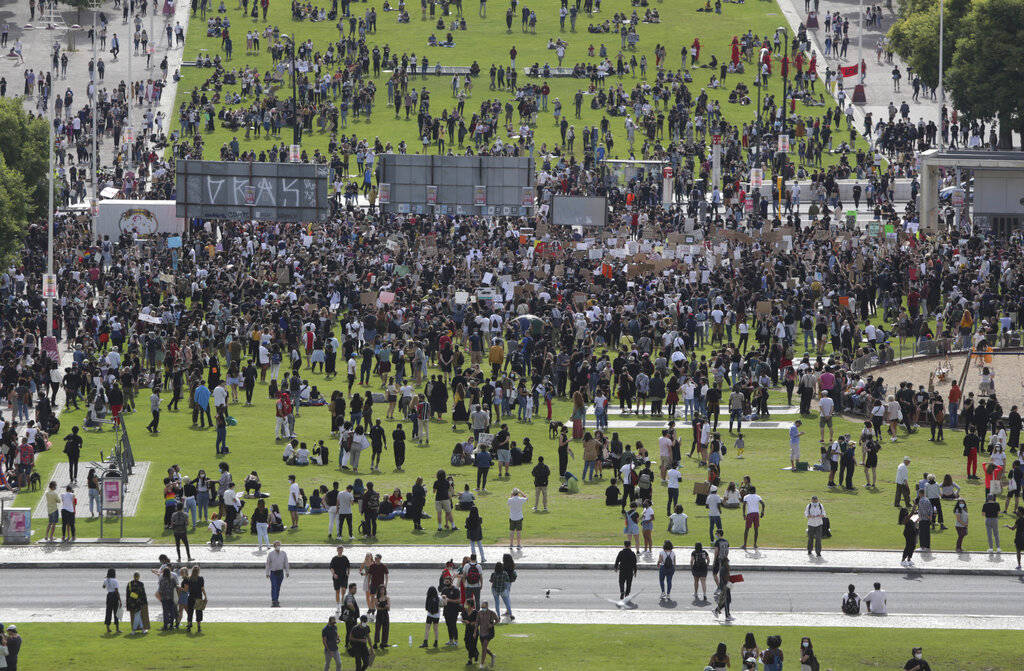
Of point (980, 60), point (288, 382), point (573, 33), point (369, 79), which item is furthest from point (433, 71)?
point (288, 382)

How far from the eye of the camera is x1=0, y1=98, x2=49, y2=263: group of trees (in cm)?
5909

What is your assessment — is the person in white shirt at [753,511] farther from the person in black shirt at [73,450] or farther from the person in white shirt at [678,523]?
the person in black shirt at [73,450]

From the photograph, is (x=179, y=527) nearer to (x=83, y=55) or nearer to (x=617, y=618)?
(x=617, y=618)

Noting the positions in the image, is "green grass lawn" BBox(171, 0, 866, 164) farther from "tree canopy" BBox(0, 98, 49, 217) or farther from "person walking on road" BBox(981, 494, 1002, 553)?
"person walking on road" BBox(981, 494, 1002, 553)

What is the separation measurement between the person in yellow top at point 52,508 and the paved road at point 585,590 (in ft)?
5.34

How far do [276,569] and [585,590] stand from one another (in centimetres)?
601

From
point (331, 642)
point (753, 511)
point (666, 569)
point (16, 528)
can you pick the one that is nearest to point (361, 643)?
point (331, 642)

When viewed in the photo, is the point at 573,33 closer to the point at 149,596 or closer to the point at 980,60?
the point at 980,60

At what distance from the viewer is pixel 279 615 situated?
105 ft

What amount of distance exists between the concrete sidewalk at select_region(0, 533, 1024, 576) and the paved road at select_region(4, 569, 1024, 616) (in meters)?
0.23

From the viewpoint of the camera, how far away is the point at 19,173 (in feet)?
208

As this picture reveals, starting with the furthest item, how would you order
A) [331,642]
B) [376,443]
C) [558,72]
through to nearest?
[558,72] < [376,443] < [331,642]

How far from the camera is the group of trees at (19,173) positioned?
194ft

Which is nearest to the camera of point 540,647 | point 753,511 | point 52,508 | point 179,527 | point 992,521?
point 540,647
